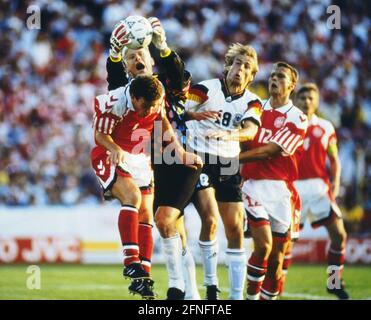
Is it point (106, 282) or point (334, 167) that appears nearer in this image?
point (334, 167)

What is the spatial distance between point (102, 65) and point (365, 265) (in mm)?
7748

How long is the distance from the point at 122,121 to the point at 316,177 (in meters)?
4.24

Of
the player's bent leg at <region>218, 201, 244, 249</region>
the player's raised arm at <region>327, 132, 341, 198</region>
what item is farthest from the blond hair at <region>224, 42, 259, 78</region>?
the player's raised arm at <region>327, 132, 341, 198</region>

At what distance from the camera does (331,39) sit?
19.4 metres

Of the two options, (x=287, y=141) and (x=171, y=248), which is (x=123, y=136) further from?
(x=287, y=141)

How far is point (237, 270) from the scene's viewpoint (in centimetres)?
743

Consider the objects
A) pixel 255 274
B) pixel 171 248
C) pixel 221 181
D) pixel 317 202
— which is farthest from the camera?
pixel 317 202

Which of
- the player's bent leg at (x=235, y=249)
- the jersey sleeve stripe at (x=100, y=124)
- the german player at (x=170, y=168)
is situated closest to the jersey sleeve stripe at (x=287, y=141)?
the player's bent leg at (x=235, y=249)

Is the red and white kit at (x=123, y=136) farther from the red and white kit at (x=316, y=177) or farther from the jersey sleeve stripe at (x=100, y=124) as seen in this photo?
the red and white kit at (x=316, y=177)

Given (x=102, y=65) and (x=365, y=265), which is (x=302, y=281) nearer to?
(x=365, y=265)

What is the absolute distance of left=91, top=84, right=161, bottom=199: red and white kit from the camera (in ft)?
23.0

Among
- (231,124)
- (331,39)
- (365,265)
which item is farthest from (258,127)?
(331,39)

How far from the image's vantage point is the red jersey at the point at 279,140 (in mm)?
8031

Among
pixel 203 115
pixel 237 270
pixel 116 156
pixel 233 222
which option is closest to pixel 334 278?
pixel 237 270
